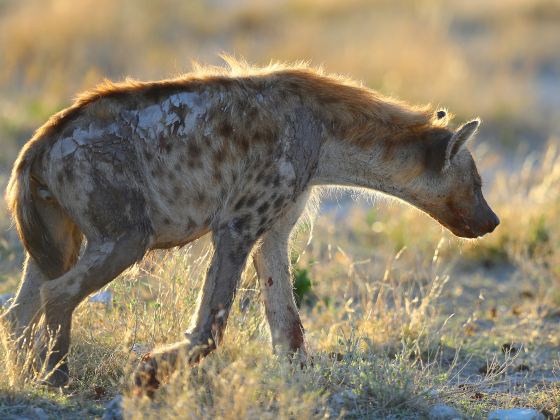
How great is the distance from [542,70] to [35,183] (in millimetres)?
11386

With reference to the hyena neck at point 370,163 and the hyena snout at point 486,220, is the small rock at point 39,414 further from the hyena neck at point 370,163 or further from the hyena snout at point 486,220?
the hyena snout at point 486,220

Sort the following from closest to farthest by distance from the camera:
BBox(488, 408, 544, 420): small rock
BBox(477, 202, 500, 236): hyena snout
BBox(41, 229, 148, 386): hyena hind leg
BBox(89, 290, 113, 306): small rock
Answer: BBox(41, 229, 148, 386): hyena hind leg, BBox(488, 408, 544, 420): small rock, BBox(477, 202, 500, 236): hyena snout, BBox(89, 290, 113, 306): small rock

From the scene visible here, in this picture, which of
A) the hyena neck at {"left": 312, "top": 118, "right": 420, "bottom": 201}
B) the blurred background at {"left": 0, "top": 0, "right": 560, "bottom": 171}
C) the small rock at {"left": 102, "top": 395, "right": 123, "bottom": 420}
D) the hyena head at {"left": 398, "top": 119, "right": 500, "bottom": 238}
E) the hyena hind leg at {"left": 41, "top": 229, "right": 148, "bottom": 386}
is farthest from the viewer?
the blurred background at {"left": 0, "top": 0, "right": 560, "bottom": 171}

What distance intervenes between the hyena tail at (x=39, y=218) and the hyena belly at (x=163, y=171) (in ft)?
0.36

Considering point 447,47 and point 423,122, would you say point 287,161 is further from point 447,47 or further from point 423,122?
point 447,47

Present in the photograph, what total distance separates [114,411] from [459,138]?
6.72ft

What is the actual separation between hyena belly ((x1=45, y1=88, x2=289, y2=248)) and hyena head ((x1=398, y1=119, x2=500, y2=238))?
2.73 ft

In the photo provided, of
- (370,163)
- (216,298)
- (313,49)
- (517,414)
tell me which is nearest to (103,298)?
(216,298)

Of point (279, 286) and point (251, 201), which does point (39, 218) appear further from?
point (279, 286)

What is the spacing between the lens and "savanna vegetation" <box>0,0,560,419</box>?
4895 mm

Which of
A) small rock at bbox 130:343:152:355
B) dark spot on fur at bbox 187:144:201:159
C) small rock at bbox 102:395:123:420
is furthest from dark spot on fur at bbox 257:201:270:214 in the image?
small rock at bbox 102:395:123:420

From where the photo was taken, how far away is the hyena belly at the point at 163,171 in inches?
185

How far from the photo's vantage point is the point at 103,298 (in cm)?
612

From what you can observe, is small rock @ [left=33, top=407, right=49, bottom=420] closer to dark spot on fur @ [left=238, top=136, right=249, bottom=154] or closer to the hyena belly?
the hyena belly
